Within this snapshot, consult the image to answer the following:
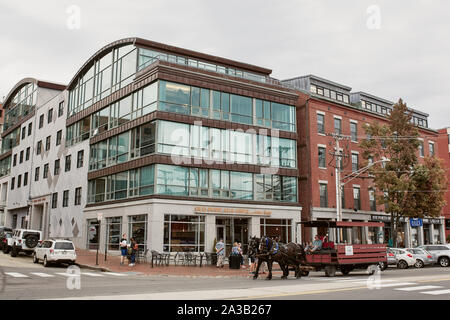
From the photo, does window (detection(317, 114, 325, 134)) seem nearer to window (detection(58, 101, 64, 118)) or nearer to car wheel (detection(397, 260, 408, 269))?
car wheel (detection(397, 260, 408, 269))

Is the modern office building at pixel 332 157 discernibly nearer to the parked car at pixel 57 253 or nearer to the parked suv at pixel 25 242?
the parked car at pixel 57 253

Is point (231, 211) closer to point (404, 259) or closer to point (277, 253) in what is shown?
point (404, 259)

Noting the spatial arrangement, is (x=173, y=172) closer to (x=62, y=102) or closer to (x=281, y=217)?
(x=281, y=217)

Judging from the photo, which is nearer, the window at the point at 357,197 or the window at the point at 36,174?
the window at the point at 357,197

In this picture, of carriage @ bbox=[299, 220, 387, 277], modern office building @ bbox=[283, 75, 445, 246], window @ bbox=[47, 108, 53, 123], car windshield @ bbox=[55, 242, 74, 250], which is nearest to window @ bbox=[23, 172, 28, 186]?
window @ bbox=[47, 108, 53, 123]

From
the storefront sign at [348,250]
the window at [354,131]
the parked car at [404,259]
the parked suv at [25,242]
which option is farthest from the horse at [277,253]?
the window at [354,131]

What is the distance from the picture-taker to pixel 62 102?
4688 centimetres

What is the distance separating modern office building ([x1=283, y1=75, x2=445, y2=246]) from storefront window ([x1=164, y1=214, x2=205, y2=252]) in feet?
32.9

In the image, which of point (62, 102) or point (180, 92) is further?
point (62, 102)

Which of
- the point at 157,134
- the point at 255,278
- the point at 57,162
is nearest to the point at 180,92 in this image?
the point at 157,134

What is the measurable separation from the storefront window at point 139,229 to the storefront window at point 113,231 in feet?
5.68

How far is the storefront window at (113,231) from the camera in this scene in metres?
33.3

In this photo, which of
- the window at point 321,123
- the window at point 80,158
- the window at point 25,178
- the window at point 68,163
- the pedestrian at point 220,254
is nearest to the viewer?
the pedestrian at point 220,254

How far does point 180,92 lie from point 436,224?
3552 cm
